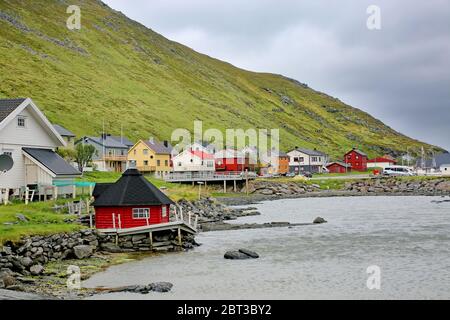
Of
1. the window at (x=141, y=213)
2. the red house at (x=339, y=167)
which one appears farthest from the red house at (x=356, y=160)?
the window at (x=141, y=213)

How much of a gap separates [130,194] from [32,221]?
24.4 feet

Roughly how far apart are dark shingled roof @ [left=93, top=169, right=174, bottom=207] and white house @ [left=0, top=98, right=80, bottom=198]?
716 cm

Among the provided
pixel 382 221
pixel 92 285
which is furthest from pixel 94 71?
pixel 92 285

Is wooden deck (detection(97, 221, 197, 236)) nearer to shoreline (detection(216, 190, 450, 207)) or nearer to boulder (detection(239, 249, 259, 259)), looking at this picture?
boulder (detection(239, 249, 259, 259))

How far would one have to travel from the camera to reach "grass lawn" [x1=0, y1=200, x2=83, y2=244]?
112 feet

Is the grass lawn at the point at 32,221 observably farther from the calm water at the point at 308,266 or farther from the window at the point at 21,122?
the window at the point at 21,122

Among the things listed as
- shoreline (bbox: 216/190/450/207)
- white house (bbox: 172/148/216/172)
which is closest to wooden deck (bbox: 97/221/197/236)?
shoreline (bbox: 216/190/450/207)

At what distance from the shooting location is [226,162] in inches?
5295

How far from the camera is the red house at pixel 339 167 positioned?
574ft

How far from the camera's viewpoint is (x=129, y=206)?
1671 inches

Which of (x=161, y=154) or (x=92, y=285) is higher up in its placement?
(x=161, y=154)
